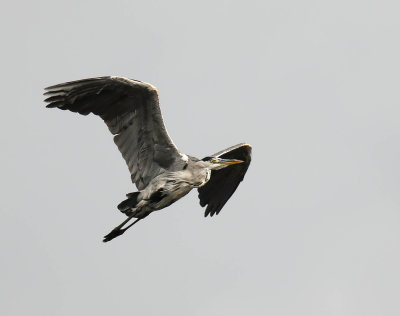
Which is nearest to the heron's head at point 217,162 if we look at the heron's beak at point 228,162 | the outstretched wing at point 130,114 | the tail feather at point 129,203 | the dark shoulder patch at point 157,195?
the heron's beak at point 228,162

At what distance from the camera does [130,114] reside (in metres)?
18.5

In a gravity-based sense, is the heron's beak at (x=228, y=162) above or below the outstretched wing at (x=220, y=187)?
above

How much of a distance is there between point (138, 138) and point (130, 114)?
1.65ft

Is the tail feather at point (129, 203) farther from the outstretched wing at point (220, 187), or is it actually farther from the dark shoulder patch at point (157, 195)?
the outstretched wing at point (220, 187)

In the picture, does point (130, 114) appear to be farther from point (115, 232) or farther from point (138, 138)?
point (115, 232)

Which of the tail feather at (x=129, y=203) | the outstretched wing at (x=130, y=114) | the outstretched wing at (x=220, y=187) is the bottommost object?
the outstretched wing at (x=220, y=187)

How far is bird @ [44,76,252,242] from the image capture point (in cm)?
1806

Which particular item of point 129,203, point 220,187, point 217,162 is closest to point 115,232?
point 129,203

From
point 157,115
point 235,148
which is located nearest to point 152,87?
point 157,115

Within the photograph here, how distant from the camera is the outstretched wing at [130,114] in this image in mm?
18047

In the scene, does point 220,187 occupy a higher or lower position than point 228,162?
lower

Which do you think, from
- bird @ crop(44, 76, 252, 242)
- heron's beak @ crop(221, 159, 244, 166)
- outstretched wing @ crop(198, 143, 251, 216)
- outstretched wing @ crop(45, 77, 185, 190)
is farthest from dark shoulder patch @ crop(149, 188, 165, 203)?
outstretched wing @ crop(198, 143, 251, 216)

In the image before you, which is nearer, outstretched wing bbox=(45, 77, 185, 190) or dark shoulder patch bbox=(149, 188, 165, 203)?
outstretched wing bbox=(45, 77, 185, 190)

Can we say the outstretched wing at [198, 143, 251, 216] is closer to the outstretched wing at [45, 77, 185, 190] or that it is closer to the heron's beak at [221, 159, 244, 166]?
the heron's beak at [221, 159, 244, 166]
